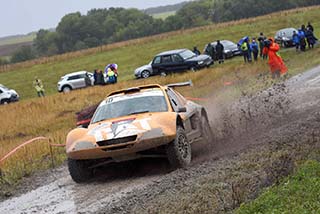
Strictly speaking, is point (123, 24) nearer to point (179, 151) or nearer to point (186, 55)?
point (186, 55)

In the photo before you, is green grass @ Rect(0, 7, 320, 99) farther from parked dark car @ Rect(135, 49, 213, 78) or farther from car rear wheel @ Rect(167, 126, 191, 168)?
car rear wheel @ Rect(167, 126, 191, 168)

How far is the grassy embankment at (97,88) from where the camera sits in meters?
16.4

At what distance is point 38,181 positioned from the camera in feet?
36.4

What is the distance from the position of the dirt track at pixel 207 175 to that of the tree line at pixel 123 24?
8582cm

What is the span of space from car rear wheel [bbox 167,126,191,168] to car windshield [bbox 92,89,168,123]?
0.73m

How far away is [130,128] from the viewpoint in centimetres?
959

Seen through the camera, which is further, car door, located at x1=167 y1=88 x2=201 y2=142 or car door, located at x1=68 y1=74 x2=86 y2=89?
car door, located at x1=68 y1=74 x2=86 y2=89

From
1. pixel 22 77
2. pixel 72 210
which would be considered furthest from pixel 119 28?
pixel 72 210

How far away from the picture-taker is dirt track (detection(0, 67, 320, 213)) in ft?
25.5

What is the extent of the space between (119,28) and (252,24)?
63382 mm

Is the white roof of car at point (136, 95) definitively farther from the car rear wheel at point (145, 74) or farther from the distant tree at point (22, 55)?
the distant tree at point (22, 55)

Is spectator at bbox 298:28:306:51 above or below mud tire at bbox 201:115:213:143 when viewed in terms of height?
below

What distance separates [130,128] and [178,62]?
25315mm

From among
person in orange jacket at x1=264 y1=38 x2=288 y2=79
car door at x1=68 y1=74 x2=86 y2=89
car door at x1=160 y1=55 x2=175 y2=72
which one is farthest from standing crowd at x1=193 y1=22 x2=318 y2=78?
car door at x1=68 y1=74 x2=86 y2=89
